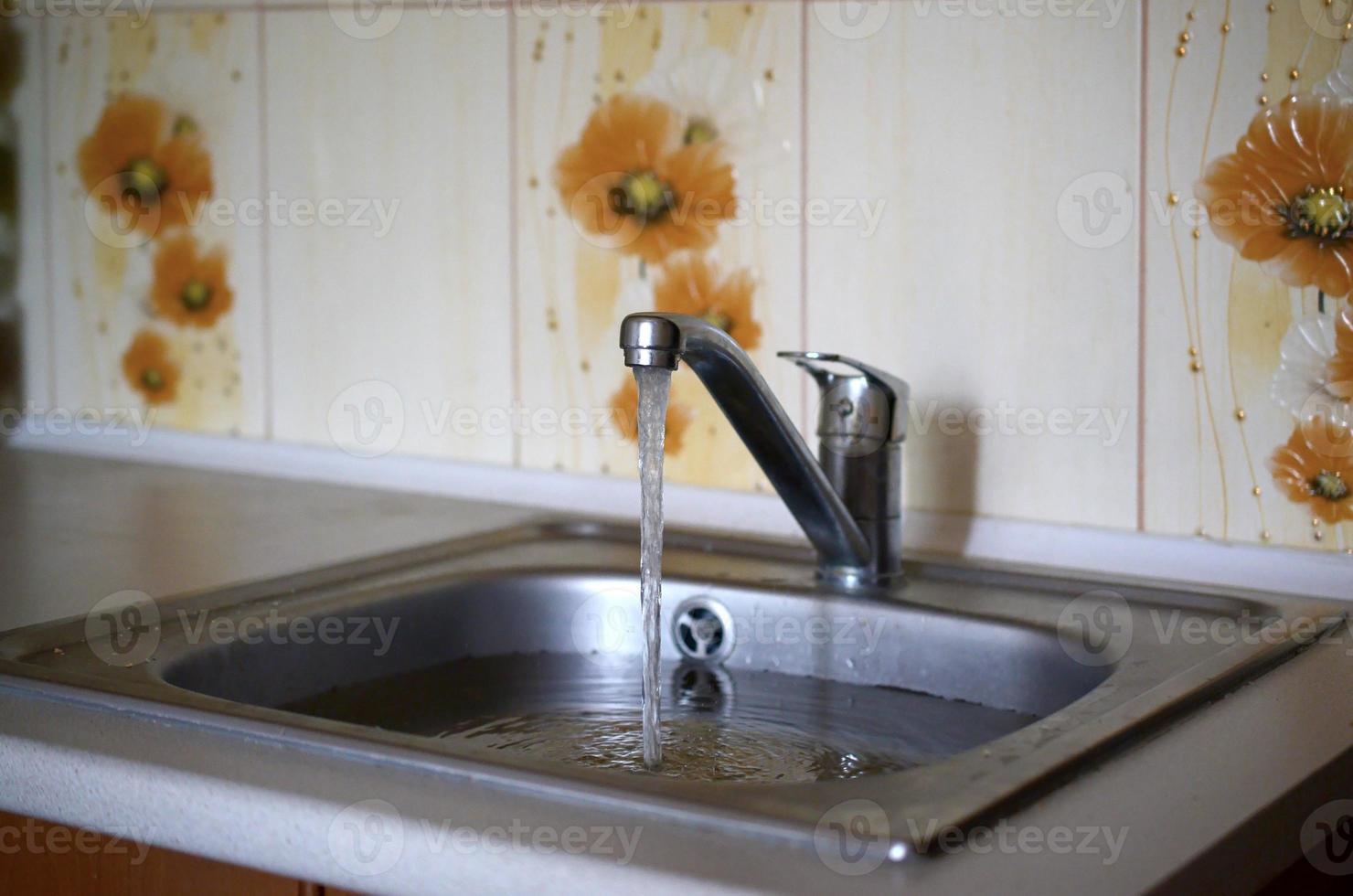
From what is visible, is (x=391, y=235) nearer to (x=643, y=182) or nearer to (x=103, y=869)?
(x=643, y=182)

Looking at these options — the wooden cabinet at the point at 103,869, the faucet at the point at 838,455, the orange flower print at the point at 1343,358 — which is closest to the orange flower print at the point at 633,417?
the faucet at the point at 838,455

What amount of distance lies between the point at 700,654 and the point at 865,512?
0.16 m

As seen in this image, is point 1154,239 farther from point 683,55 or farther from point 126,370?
point 126,370

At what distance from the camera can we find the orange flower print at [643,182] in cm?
123

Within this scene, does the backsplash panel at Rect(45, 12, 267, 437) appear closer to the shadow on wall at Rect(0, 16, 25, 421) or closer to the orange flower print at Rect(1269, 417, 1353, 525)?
the shadow on wall at Rect(0, 16, 25, 421)

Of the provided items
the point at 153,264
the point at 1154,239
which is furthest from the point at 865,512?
the point at 153,264

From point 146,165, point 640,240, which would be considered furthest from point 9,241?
point 640,240

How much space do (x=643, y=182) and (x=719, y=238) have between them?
9 cm


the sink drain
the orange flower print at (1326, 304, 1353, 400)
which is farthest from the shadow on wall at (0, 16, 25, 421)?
the orange flower print at (1326, 304, 1353, 400)

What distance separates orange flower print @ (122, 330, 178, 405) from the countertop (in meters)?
0.68

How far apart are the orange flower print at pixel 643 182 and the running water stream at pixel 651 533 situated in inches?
15.2

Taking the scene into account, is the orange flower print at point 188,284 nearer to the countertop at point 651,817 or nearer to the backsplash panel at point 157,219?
the backsplash panel at point 157,219

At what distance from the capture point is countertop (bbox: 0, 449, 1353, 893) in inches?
22.7

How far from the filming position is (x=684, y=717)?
0.96 metres
